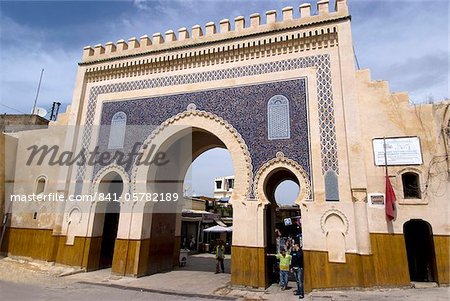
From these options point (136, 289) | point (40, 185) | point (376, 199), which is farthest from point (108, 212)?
point (376, 199)

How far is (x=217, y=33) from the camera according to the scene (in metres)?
9.74

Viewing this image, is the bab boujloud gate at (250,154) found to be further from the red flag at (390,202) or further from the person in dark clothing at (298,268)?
the person in dark clothing at (298,268)

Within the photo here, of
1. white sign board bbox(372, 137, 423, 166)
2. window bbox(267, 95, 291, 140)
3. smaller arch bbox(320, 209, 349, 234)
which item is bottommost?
smaller arch bbox(320, 209, 349, 234)

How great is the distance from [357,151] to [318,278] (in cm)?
318

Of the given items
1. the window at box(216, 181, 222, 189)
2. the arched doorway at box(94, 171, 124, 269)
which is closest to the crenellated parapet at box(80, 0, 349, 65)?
the arched doorway at box(94, 171, 124, 269)

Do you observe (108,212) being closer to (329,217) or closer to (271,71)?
(271,71)

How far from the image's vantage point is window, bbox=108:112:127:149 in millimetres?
10109

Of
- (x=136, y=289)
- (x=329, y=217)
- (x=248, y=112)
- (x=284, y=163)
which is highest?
(x=248, y=112)

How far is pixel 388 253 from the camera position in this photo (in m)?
6.94

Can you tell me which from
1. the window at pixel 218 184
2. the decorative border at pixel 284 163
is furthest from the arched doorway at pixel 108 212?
the window at pixel 218 184

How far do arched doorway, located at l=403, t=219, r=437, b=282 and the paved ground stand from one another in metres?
1.14

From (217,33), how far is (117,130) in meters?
4.58

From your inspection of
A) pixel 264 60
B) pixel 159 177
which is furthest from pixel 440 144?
pixel 159 177

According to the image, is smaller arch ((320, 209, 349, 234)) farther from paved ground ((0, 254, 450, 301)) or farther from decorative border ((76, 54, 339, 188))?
paved ground ((0, 254, 450, 301))
